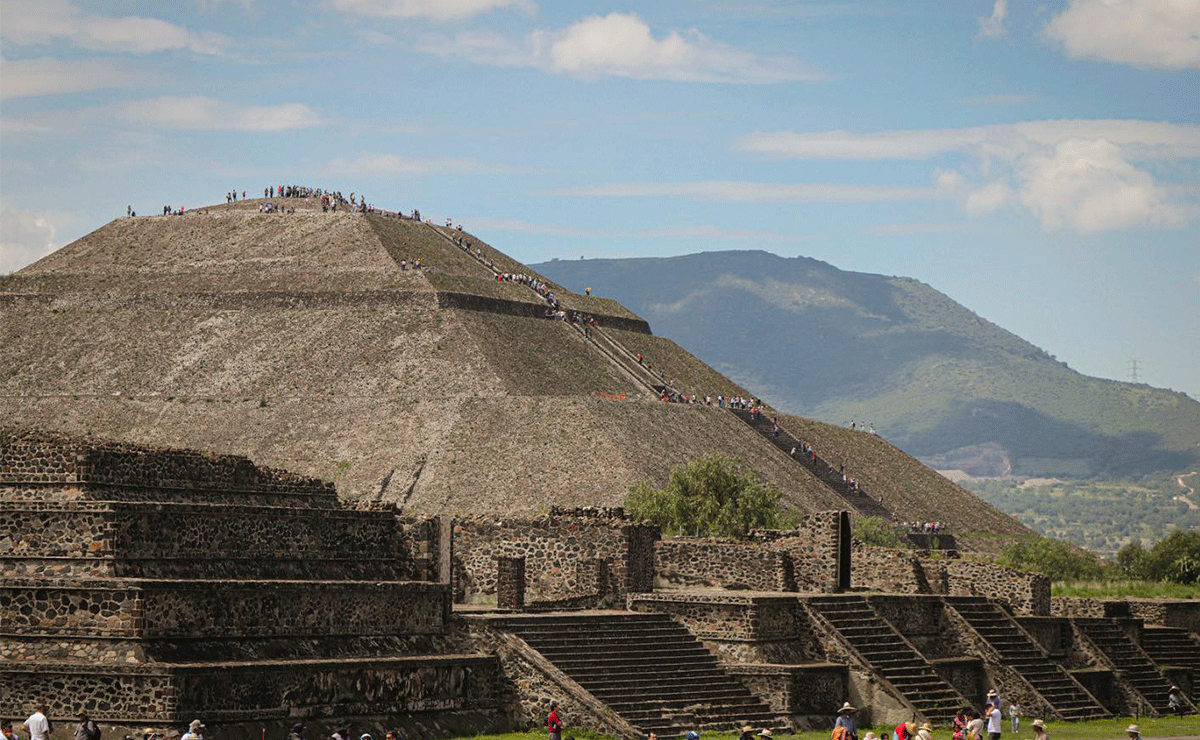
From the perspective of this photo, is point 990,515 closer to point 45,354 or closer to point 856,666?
point 45,354

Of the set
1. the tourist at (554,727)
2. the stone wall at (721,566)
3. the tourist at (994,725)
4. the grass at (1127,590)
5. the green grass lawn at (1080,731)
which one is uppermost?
the stone wall at (721,566)

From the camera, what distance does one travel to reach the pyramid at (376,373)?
104 m

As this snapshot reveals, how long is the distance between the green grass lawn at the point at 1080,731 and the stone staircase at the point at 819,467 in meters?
58.5

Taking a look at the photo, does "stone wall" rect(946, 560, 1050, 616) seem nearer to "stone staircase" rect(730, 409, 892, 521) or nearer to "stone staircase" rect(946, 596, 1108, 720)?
"stone staircase" rect(946, 596, 1108, 720)

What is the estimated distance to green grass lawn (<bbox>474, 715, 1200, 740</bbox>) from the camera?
149 feet

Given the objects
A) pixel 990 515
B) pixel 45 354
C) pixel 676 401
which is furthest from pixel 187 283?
pixel 990 515

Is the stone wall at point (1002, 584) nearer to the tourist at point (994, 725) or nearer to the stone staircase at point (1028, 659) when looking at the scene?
the stone staircase at point (1028, 659)

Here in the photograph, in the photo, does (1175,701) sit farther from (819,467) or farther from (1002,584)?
(819,467)

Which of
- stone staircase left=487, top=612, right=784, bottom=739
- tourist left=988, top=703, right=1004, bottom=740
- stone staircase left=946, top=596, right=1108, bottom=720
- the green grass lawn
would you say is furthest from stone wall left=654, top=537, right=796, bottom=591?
tourist left=988, top=703, right=1004, bottom=740

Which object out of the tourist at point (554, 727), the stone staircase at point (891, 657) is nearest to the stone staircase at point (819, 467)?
the stone staircase at point (891, 657)

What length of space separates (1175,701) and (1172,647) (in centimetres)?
832

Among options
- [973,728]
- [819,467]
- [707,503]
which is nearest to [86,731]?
[973,728]

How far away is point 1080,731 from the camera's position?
53.1 meters

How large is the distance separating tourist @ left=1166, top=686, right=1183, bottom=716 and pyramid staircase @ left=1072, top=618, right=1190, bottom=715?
214 mm
